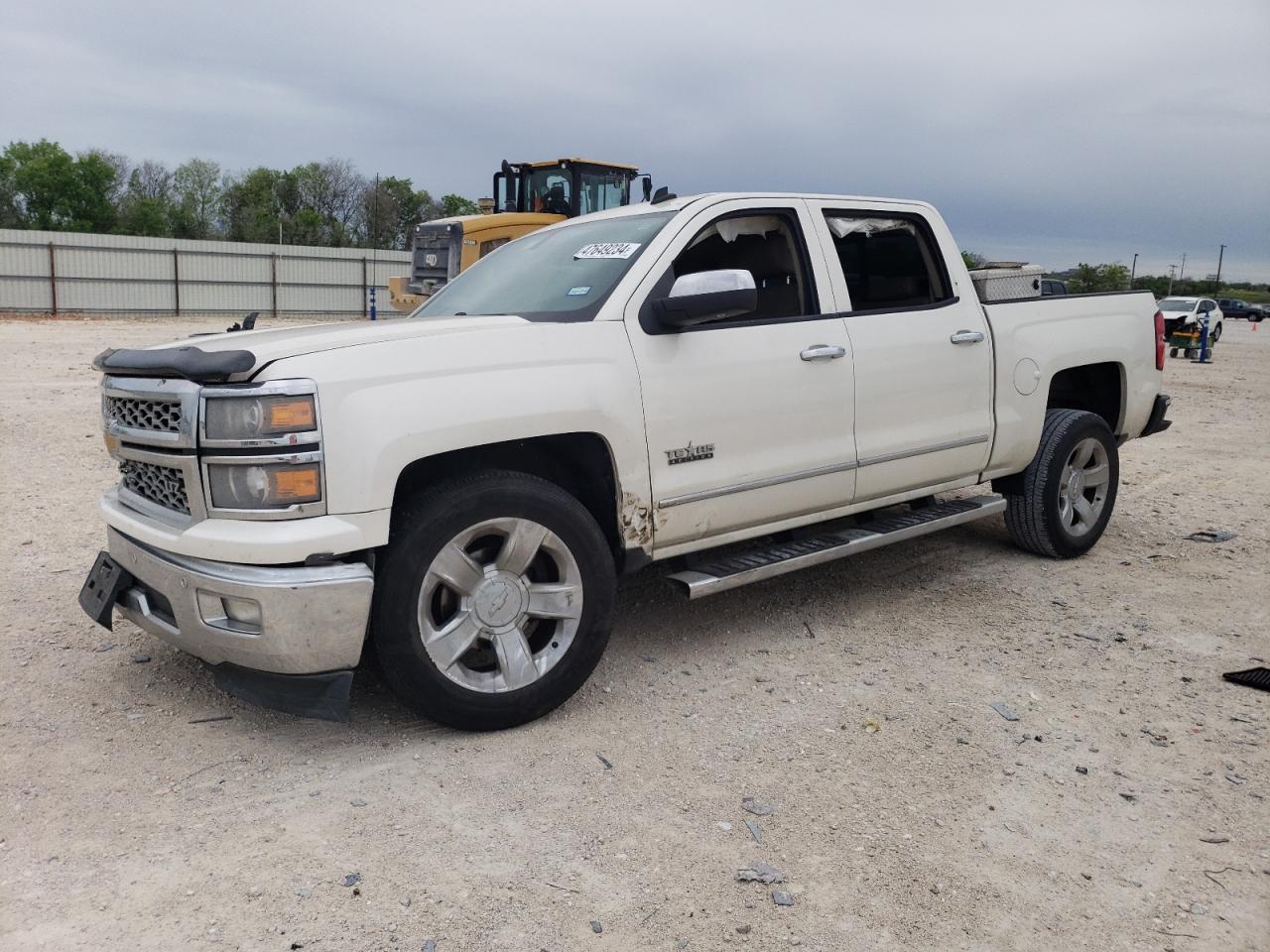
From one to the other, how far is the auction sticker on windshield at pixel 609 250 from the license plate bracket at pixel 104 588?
7.30 feet

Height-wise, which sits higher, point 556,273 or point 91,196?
point 91,196

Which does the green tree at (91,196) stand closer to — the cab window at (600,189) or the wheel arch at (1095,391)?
the cab window at (600,189)

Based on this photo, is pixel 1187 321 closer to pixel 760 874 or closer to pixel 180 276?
pixel 760 874

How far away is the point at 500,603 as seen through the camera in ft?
11.7

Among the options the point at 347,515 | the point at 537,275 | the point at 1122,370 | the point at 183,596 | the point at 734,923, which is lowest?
the point at 734,923

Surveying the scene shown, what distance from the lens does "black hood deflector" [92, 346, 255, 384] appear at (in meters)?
3.15

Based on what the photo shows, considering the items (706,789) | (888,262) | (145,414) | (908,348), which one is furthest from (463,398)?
(888,262)

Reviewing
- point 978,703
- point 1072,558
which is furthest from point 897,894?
A: point 1072,558

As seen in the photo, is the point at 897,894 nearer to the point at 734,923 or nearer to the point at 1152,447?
the point at 734,923

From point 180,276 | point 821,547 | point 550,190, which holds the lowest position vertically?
point 821,547

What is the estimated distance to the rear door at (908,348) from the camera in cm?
468

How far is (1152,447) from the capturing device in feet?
33.7

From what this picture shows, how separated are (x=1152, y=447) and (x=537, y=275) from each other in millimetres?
8155

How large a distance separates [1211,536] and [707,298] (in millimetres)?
4617
